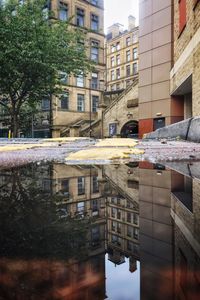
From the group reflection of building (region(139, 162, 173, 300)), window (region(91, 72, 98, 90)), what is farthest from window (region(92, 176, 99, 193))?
window (region(91, 72, 98, 90))

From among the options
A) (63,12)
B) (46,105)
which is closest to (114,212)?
(46,105)

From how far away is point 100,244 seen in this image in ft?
2.47

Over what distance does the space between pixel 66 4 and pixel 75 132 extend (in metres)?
17.1

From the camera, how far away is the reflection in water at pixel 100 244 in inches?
20.9

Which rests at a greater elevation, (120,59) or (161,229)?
(120,59)

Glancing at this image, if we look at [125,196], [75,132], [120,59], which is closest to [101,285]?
[125,196]

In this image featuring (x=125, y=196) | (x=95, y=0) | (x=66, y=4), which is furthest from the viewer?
(x=95, y=0)

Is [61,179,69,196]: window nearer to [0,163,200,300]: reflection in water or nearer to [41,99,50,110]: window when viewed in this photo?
[0,163,200,300]: reflection in water

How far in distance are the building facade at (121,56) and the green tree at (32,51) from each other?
39215 millimetres

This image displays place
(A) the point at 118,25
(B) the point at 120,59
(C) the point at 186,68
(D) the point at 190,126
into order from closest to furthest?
(D) the point at 190,126, (C) the point at 186,68, (B) the point at 120,59, (A) the point at 118,25

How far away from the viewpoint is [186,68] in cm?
1109

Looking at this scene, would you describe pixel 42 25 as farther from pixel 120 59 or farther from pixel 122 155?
pixel 120 59

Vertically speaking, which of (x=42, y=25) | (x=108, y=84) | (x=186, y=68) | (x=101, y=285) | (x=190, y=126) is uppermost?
(x=108, y=84)

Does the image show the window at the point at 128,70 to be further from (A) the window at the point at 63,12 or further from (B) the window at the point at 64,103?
(B) the window at the point at 64,103
